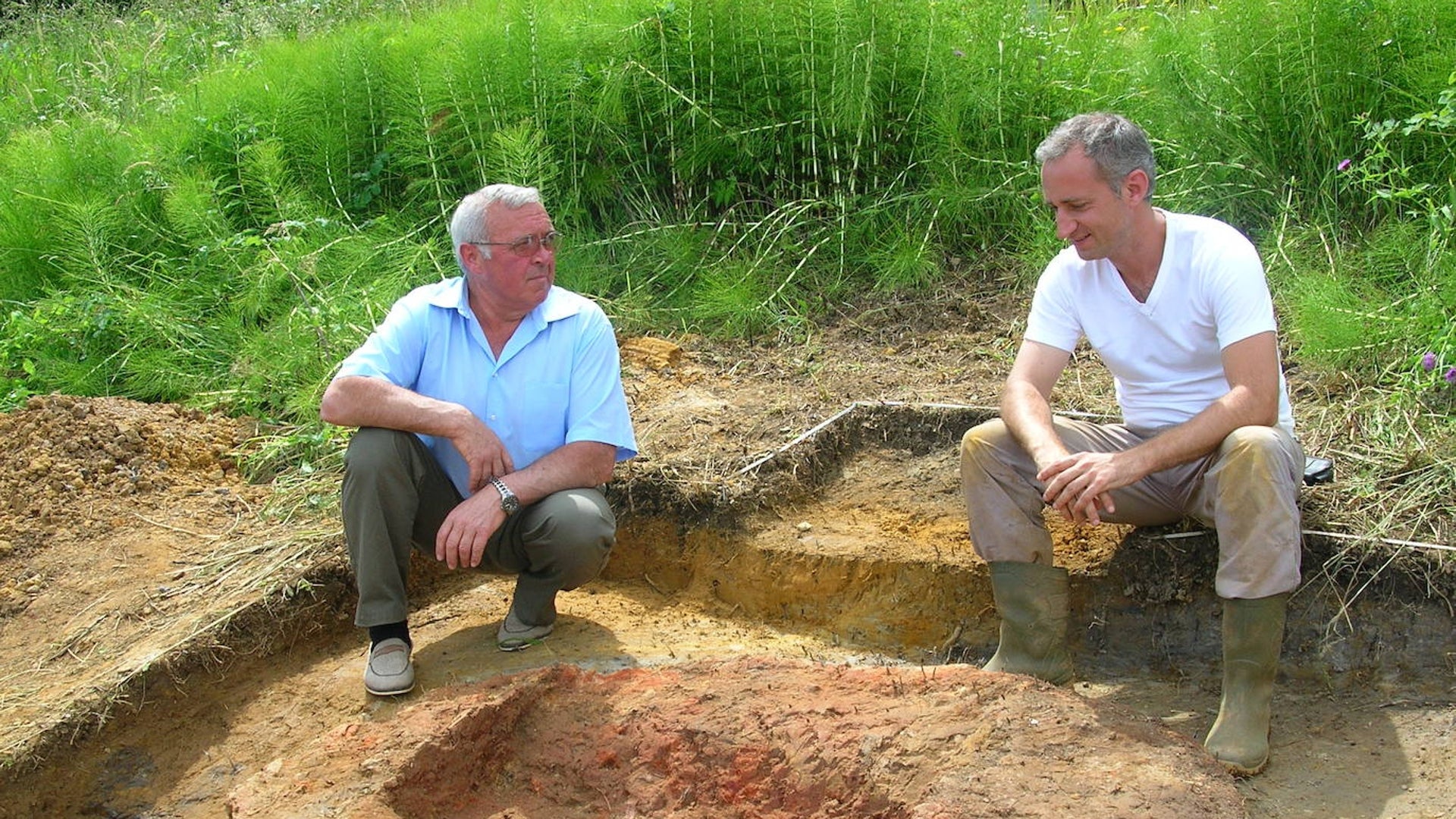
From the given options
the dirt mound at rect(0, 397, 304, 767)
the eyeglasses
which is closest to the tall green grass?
the dirt mound at rect(0, 397, 304, 767)

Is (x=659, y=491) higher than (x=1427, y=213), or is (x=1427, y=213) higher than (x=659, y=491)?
(x=1427, y=213)

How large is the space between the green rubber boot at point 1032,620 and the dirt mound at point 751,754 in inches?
6.9

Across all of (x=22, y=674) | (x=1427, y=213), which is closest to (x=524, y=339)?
(x=22, y=674)

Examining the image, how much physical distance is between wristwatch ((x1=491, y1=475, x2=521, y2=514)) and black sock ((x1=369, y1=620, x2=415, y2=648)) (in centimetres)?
45

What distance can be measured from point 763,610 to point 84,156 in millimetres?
4582

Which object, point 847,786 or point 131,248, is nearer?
point 847,786

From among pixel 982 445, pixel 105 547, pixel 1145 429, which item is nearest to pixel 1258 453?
pixel 1145 429

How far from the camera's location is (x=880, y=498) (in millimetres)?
4480

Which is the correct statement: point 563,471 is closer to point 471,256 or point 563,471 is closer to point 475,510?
point 475,510

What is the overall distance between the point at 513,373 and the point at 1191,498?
1812 millimetres

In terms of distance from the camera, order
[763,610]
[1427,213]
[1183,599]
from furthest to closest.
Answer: [1427,213], [763,610], [1183,599]

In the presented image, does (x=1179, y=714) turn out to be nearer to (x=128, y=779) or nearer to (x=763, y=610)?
(x=763, y=610)

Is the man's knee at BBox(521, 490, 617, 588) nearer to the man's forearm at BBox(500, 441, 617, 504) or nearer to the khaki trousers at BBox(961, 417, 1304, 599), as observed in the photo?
the man's forearm at BBox(500, 441, 617, 504)

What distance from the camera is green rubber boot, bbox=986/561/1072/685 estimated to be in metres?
3.40
